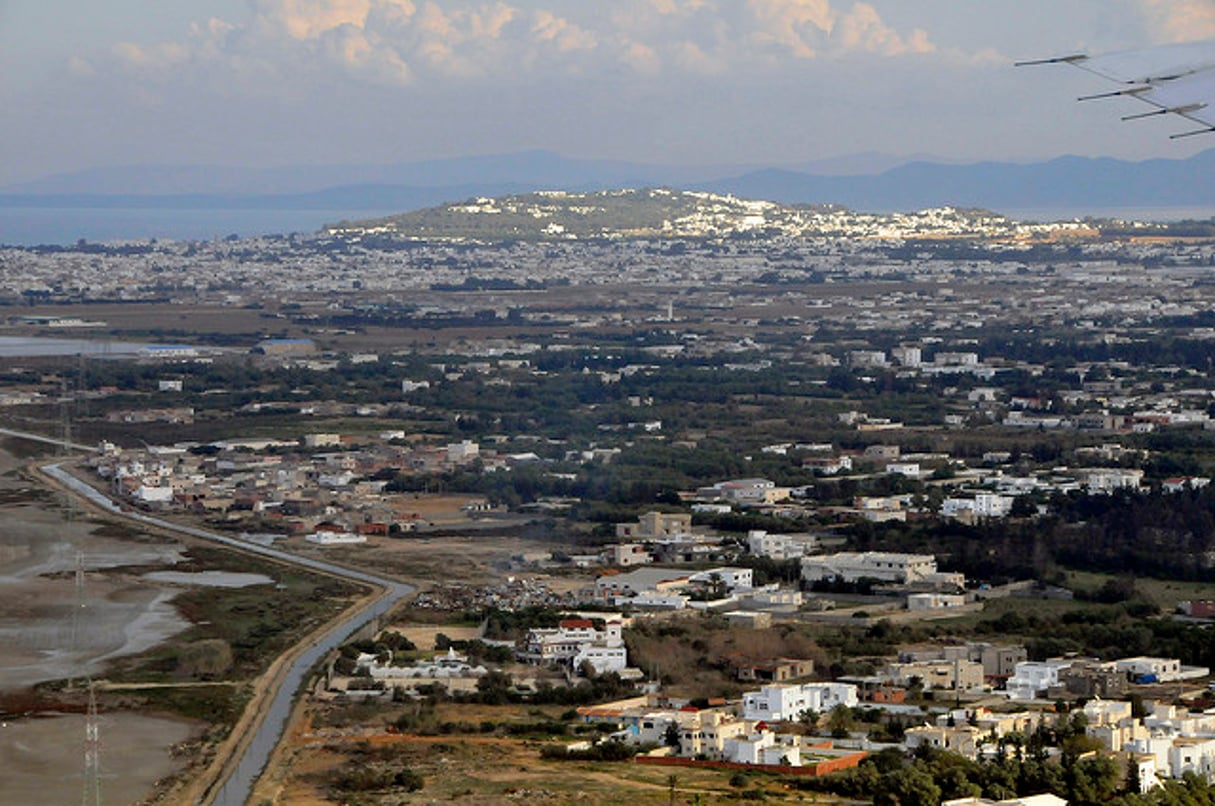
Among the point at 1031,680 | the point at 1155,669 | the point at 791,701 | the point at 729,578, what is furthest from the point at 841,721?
the point at 729,578

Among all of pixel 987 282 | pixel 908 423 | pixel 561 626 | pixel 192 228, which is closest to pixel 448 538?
pixel 561 626

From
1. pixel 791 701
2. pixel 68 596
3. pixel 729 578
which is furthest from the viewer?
pixel 729 578

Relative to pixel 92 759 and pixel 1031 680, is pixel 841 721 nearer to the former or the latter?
pixel 1031 680

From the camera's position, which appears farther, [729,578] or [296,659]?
[729,578]

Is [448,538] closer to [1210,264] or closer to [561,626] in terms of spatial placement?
[561,626]

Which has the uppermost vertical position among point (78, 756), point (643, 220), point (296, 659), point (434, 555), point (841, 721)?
point (643, 220)

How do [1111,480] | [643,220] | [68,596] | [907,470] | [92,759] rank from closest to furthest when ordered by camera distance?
[92,759] → [68,596] → [1111,480] → [907,470] → [643,220]

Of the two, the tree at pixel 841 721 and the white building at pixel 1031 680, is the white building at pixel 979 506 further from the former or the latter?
the tree at pixel 841 721

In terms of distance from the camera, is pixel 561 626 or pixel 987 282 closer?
pixel 561 626

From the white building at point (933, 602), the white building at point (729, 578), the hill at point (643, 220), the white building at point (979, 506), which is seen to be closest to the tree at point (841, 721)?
the white building at point (933, 602)
